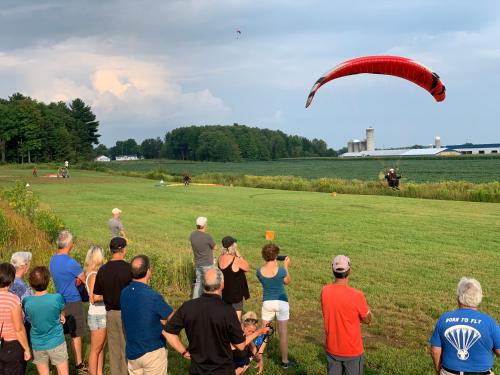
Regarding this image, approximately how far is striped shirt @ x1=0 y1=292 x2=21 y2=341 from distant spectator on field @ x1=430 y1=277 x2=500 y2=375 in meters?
4.58

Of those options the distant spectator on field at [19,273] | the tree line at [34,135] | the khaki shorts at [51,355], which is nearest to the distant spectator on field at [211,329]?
the khaki shorts at [51,355]

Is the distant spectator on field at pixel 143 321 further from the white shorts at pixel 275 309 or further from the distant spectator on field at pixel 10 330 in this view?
the white shorts at pixel 275 309

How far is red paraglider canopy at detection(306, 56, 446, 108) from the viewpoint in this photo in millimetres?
15641

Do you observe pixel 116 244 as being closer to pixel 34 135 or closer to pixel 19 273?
pixel 19 273

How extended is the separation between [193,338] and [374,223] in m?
18.7

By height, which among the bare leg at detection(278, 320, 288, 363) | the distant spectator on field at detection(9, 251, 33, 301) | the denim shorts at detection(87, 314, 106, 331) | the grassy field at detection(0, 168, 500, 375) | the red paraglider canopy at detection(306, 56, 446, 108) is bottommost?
the grassy field at detection(0, 168, 500, 375)

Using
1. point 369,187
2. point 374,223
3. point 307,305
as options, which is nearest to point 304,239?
point 374,223

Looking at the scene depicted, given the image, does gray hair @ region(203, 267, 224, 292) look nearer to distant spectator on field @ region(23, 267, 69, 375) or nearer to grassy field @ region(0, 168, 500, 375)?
distant spectator on field @ region(23, 267, 69, 375)

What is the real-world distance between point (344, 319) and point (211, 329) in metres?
1.54

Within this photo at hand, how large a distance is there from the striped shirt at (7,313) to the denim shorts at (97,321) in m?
1.30

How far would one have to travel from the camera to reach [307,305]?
10.2m

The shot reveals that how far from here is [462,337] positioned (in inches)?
175

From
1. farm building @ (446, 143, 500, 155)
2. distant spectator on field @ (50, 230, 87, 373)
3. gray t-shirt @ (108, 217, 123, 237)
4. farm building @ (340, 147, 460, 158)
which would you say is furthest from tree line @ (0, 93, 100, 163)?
farm building @ (446, 143, 500, 155)

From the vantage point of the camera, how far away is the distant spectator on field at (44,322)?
5.53 metres
